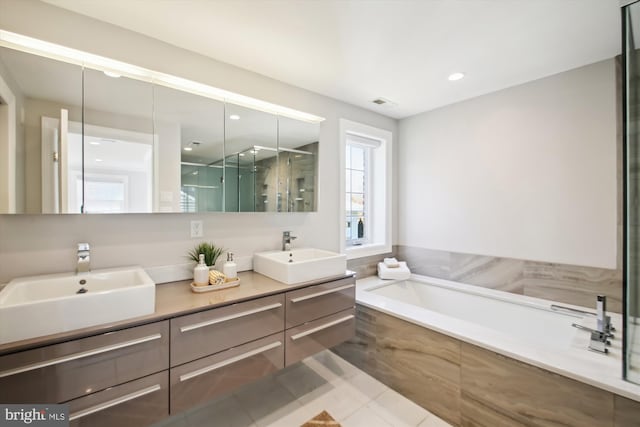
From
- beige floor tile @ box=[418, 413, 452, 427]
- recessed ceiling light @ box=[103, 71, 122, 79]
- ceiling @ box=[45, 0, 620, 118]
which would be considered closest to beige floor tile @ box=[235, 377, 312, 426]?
beige floor tile @ box=[418, 413, 452, 427]

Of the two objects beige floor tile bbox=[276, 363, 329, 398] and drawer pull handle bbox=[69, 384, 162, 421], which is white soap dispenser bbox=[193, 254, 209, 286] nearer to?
drawer pull handle bbox=[69, 384, 162, 421]

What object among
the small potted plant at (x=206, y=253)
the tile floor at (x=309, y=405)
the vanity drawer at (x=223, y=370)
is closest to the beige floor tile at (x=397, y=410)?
the tile floor at (x=309, y=405)

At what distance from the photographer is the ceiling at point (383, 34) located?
145 centimetres

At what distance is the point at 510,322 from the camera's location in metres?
2.30

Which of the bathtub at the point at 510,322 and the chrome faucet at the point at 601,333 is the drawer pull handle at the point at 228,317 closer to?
the bathtub at the point at 510,322

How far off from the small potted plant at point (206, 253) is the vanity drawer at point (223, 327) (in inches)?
19.7

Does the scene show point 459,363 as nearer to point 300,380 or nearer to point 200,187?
point 300,380

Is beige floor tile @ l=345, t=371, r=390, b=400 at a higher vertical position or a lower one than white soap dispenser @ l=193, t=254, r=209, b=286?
lower

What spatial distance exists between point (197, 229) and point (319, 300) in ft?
3.25

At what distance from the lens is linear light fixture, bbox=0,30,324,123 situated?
4.25ft

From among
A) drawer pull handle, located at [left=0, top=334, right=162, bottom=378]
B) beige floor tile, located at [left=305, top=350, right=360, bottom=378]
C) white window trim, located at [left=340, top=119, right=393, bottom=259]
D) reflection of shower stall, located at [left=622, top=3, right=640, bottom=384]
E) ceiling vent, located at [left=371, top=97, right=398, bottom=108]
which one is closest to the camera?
drawer pull handle, located at [left=0, top=334, right=162, bottom=378]

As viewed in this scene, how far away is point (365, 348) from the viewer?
7.34 feet

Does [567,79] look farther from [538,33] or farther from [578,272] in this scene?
[578,272]

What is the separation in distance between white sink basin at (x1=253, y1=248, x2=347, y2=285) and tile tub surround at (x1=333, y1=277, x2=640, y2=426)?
0.55 m
